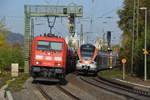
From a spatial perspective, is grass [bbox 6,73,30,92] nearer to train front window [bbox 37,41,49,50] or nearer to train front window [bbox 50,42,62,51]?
train front window [bbox 37,41,49,50]

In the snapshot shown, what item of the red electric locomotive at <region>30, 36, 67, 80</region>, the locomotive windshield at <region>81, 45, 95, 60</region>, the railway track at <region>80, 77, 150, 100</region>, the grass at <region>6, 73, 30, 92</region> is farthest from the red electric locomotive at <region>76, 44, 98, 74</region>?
the red electric locomotive at <region>30, 36, 67, 80</region>

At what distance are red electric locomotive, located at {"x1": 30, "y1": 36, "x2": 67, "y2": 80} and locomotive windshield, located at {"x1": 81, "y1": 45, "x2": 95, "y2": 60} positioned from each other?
42.2 feet

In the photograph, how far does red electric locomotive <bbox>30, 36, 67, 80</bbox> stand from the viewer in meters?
23.9

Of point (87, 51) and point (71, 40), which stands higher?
point (71, 40)

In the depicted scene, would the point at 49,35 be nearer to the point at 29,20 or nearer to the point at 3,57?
the point at 29,20

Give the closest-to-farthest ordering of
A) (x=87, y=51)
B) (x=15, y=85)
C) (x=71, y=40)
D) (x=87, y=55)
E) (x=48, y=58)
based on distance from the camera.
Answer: (x=15, y=85) < (x=48, y=58) < (x=87, y=55) < (x=87, y=51) < (x=71, y=40)

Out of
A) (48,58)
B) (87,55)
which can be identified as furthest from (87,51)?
(48,58)

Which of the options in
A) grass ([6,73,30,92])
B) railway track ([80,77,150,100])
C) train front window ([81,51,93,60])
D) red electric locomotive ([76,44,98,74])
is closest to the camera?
railway track ([80,77,150,100])

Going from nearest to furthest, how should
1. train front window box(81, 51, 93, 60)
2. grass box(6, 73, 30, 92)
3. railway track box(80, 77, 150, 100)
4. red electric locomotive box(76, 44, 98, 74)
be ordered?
railway track box(80, 77, 150, 100) → grass box(6, 73, 30, 92) → red electric locomotive box(76, 44, 98, 74) → train front window box(81, 51, 93, 60)

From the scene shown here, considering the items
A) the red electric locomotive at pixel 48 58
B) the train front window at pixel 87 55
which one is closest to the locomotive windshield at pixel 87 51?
the train front window at pixel 87 55

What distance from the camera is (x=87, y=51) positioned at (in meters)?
37.7

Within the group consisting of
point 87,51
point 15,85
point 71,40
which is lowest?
point 15,85

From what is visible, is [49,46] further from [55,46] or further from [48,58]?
[48,58]

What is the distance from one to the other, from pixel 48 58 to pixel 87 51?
1387cm
